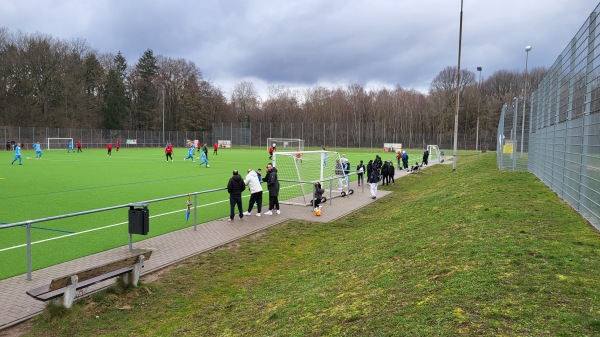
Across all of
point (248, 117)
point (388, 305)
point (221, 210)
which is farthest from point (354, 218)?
point (248, 117)

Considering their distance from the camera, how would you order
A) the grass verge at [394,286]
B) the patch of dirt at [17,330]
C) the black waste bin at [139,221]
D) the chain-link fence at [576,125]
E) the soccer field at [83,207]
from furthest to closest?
1. the soccer field at [83,207]
2. the black waste bin at [139,221]
3. the chain-link fence at [576,125]
4. the patch of dirt at [17,330]
5. the grass verge at [394,286]

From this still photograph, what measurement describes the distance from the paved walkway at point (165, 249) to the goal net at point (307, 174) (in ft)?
5.17

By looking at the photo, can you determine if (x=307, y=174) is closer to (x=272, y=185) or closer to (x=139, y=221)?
(x=272, y=185)

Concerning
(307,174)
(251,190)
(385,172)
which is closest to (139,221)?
(251,190)

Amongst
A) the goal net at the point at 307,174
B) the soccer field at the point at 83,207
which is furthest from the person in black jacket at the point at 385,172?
the soccer field at the point at 83,207

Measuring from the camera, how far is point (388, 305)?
489cm

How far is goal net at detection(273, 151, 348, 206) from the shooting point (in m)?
17.1

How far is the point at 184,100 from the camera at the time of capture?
92.8m

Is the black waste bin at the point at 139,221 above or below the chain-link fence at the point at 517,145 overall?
below

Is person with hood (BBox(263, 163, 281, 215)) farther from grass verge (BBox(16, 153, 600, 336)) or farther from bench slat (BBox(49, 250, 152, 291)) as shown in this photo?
bench slat (BBox(49, 250, 152, 291))

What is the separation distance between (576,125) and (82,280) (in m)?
9.75

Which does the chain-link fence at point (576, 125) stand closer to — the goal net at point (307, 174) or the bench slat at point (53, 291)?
the goal net at point (307, 174)

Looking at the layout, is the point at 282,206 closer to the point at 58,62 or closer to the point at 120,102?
the point at 58,62

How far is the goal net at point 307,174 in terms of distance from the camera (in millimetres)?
17083
